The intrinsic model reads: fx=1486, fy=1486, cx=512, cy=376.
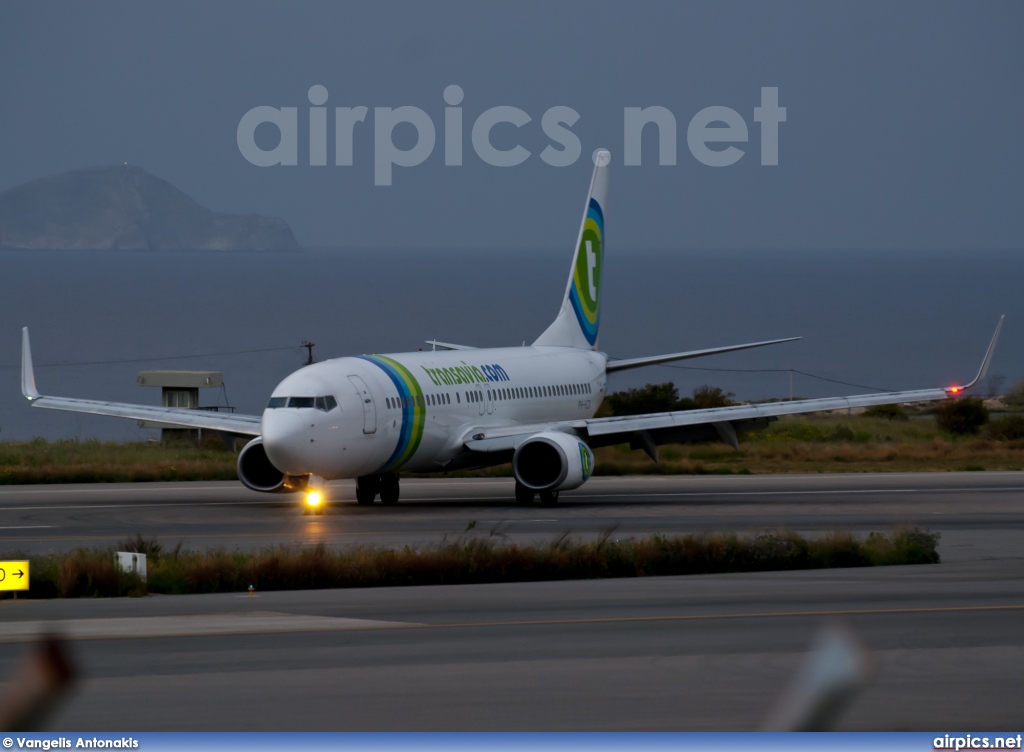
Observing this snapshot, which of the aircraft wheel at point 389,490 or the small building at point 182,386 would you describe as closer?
the aircraft wheel at point 389,490

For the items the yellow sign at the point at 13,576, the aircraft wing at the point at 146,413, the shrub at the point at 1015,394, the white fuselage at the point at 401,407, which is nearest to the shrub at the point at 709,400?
the shrub at the point at 1015,394

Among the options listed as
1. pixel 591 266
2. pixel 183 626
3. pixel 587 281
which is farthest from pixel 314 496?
pixel 183 626

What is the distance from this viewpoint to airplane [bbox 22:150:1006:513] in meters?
32.4

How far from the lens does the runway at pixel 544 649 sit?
11.4 metres

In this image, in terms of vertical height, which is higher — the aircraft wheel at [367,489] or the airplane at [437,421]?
the airplane at [437,421]

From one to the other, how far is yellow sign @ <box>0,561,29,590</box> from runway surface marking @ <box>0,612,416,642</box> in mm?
3320

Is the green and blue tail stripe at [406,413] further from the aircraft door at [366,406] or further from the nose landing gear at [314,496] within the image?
the nose landing gear at [314,496]

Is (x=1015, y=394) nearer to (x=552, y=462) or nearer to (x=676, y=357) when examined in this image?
(x=676, y=357)

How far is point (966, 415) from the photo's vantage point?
66188mm

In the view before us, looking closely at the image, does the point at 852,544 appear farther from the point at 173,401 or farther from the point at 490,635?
the point at 173,401

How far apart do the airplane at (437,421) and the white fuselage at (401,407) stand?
1.4 inches

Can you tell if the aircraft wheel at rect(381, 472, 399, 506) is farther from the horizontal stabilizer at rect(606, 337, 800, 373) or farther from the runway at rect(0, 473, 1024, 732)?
the runway at rect(0, 473, 1024, 732)

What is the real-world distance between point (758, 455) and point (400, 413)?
24726 mm

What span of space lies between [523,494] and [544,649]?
21.9 m
